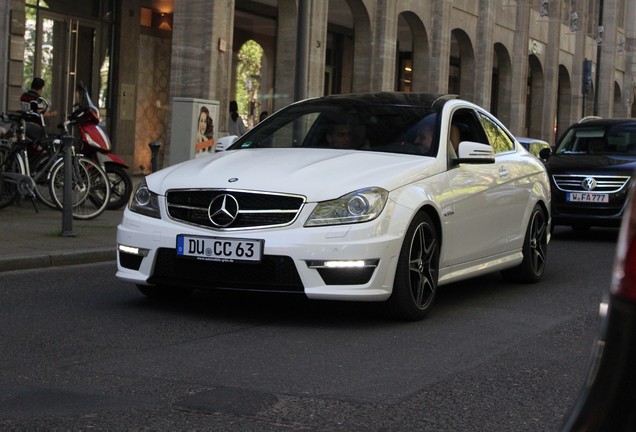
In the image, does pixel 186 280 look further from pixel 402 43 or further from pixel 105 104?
pixel 402 43

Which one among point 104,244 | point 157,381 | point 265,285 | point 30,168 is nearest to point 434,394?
point 157,381

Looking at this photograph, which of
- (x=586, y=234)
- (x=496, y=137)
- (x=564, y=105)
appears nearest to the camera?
(x=496, y=137)

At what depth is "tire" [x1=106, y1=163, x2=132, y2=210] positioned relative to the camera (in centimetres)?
1452

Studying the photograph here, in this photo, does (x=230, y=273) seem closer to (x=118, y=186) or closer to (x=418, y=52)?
(x=118, y=186)

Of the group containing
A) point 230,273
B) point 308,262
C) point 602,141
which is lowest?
point 230,273

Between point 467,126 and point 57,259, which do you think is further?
point 57,259

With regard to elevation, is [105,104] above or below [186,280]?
above

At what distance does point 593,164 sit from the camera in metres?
14.3

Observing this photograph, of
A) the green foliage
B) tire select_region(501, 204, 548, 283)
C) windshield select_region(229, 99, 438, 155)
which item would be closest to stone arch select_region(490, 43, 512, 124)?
the green foliage

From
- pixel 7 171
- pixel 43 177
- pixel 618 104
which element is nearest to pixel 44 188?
pixel 43 177

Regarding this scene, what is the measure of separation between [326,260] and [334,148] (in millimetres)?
1470

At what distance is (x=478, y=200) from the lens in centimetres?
784

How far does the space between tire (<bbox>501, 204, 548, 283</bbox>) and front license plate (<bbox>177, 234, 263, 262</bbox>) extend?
3.21 m

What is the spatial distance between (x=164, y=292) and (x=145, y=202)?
2.54 feet
